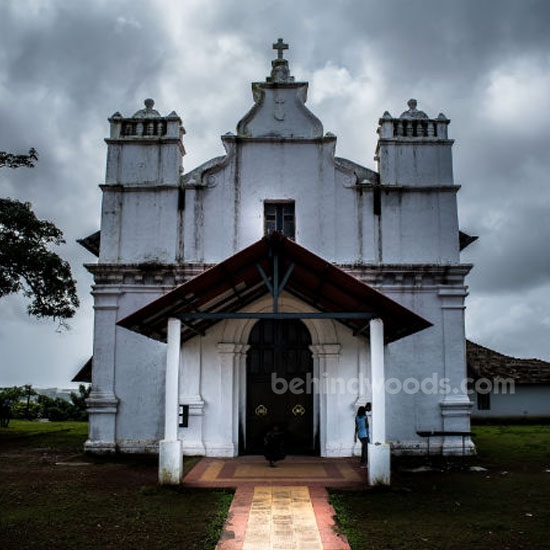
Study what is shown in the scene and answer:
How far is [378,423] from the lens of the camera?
11.0 m

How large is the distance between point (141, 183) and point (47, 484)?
763 centimetres

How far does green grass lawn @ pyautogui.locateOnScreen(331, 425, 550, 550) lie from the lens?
7539 mm

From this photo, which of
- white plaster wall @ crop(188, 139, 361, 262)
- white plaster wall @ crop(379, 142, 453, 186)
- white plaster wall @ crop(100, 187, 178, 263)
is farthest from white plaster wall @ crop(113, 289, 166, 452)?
white plaster wall @ crop(379, 142, 453, 186)

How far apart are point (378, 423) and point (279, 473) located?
248cm

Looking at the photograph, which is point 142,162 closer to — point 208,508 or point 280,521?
point 208,508

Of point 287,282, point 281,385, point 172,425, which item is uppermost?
point 287,282

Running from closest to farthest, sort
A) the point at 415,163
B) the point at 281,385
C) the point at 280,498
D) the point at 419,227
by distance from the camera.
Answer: the point at 280,498 < the point at 281,385 < the point at 419,227 < the point at 415,163

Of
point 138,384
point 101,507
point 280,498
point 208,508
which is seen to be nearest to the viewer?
point 208,508

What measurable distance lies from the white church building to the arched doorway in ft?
0.11

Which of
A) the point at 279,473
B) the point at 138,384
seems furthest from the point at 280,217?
the point at 279,473

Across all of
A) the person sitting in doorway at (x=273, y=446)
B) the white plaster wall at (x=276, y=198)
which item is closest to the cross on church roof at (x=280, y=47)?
the white plaster wall at (x=276, y=198)

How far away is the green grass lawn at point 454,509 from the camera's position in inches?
297

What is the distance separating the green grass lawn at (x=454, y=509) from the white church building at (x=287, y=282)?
6.58 feet

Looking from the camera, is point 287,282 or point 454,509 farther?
point 287,282
